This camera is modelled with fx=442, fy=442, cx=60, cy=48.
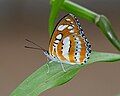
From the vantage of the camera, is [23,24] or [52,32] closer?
[52,32]

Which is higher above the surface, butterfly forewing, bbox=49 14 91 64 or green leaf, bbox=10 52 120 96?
butterfly forewing, bbox=49 14 91 64

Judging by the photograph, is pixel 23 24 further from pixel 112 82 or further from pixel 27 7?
pixel 112 82

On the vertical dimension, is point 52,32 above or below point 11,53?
below

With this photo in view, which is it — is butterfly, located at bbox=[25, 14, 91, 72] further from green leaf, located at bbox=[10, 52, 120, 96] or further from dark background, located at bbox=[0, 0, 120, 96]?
dark background, located at bbox=[0, 0, 120, 96]

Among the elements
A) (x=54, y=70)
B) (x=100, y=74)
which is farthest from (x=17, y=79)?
(x=54, y=70)

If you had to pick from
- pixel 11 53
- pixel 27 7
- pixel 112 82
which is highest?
pixel 27 7

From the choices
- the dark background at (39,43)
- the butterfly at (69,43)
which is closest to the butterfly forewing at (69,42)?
the butterfly at (69,43)

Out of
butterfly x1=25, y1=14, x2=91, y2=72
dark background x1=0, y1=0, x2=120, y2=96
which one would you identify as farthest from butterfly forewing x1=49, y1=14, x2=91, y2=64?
dark background x1=0, y1=0, x2=120, y2=96
